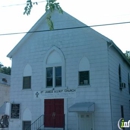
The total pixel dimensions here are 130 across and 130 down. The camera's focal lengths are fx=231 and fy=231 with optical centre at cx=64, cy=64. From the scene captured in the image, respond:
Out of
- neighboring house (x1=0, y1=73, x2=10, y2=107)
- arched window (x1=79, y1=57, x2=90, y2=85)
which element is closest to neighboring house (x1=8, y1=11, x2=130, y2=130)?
arched window (x1=79, y1=57, x2=90, y2=85)

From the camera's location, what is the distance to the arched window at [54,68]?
17.0 m

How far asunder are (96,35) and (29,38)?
6014mm

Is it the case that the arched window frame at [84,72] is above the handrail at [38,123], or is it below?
above

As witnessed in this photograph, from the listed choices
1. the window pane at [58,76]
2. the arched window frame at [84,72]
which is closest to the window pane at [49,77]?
the window pane at [58,76]

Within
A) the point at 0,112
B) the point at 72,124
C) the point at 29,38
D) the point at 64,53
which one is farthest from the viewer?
the point at 0,112

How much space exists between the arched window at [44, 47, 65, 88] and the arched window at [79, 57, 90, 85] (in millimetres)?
1370

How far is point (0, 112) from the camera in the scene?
811 inches

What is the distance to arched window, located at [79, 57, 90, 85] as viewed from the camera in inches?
627

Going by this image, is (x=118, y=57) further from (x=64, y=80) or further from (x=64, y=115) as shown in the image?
(x=64, y=115)

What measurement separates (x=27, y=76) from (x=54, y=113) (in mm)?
3928

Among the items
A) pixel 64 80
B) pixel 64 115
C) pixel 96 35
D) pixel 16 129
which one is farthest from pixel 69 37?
pixel 16 129

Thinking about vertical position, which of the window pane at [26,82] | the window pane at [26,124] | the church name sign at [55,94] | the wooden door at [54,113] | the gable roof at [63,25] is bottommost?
→ the window pane at [26,124]

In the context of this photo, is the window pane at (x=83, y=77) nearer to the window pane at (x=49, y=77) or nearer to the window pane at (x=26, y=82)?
the window pane at (x=49, y=77)

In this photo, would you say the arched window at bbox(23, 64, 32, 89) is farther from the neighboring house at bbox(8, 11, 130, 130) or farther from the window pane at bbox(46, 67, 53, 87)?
the window pane at bbox(46, 67, 53, 87)
